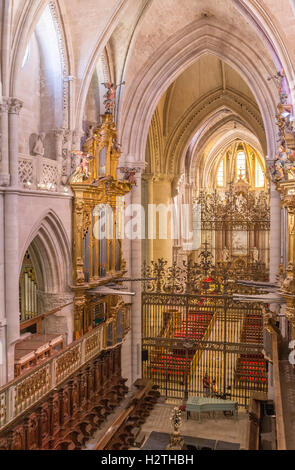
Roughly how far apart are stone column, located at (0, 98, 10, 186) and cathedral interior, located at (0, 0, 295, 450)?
0.03 meters

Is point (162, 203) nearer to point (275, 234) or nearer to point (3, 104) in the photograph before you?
point (275, 234)

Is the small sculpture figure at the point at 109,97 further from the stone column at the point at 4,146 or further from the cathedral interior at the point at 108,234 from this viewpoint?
the stone column at the point at 4,146

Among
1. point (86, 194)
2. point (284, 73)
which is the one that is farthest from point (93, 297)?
point (284, 73)

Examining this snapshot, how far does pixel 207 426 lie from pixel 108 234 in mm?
6432

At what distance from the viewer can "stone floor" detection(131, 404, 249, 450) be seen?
13.0m

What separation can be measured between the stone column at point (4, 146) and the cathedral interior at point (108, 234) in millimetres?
29

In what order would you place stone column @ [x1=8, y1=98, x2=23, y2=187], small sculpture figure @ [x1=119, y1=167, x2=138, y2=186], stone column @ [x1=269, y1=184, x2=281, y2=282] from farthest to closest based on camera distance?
small sculpture figure @ [x1=119, y1=167, x2=138, y2=186], stone column @ [x1=269, y1=184, x2=281, y2=282], stone column @ [x1=8, y1=98, x2=23, y2=187]

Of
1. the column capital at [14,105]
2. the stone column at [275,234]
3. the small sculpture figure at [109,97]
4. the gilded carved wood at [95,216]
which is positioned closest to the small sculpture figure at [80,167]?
the gilded carved wood at [95,216]

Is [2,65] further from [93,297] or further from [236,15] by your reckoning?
[236,15]

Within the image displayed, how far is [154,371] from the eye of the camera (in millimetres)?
17297

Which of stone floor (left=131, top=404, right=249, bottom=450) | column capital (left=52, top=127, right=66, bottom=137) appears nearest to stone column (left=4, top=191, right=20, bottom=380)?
column capital (left=52, top=127, right=66, bottom=137)

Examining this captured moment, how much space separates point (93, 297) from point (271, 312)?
539 centimetres

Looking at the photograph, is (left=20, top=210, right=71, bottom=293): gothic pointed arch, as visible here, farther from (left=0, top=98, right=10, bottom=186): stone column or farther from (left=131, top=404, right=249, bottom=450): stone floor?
(left=131, top=404, right=249, bottom=450): stone floor
